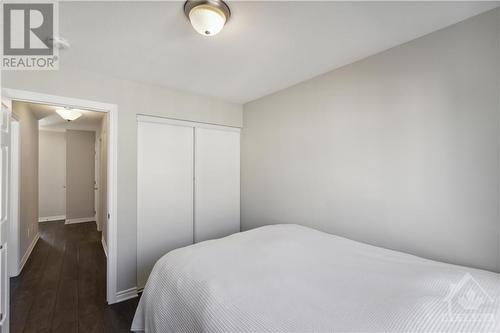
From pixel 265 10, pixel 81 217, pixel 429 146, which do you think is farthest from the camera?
pixel 81 217

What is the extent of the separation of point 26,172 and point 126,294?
2.66m

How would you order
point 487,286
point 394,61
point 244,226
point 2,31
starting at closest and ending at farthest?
point 487,286
point 2,31
point 394,61
point 244,226

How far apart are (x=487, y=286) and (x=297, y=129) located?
6.52 ft

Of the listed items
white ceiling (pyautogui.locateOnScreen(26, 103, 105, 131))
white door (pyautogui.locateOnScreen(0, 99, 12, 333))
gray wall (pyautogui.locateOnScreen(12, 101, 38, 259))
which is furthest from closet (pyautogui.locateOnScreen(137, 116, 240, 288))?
gray wall (pyautogui.locateOnScreen(12, 101, 38, 259))

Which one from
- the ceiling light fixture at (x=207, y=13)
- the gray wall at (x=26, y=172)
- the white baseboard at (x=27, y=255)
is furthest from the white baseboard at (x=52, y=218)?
the ceiling light fixture at (x=207, y=13)

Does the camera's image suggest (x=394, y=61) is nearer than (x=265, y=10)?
No

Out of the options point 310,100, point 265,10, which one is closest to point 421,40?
point 310,100

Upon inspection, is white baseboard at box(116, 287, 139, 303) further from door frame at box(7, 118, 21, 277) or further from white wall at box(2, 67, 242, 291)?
door frame at box(7, 118, 21, 277)

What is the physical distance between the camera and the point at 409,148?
5.93 feet

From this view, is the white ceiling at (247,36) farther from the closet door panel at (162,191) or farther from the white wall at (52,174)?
the white wall at (52,174)

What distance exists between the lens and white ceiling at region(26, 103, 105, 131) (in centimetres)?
367

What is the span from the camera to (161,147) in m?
2.84

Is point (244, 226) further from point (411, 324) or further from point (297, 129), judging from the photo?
point (411, 324)

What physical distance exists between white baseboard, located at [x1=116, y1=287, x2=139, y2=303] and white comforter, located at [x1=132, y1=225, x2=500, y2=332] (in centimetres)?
93
